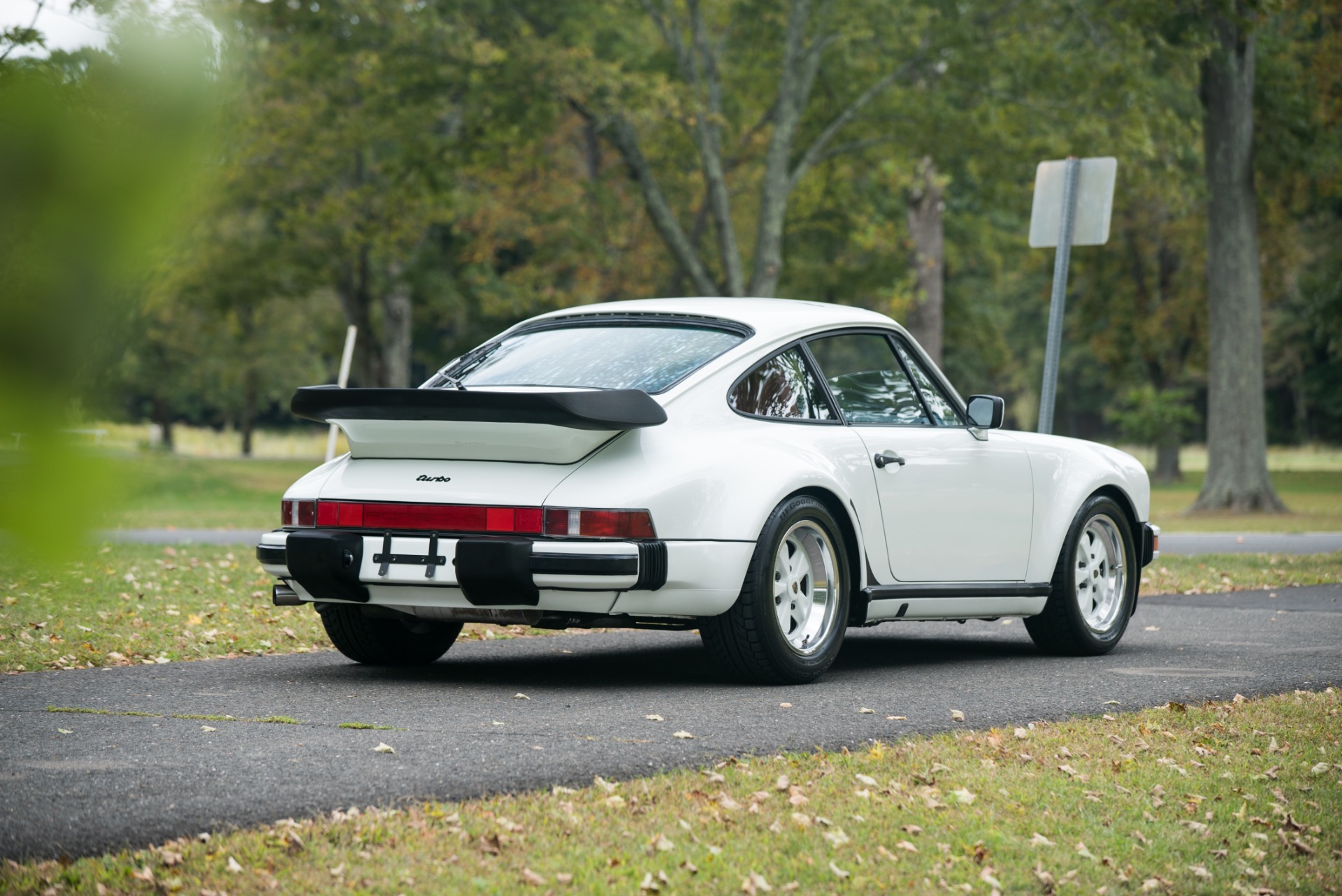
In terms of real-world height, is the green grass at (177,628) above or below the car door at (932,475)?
below

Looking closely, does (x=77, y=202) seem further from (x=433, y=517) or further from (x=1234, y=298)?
(x=1234, y=298)

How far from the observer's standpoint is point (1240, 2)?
20.0 m

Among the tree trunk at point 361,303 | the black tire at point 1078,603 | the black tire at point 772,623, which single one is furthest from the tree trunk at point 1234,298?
the black tire at point 772,623

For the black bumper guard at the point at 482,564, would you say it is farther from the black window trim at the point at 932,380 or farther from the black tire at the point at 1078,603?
the black tire at the point at 1078,603

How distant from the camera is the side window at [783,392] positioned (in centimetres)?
699

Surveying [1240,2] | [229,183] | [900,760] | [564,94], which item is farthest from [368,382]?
[229,183]

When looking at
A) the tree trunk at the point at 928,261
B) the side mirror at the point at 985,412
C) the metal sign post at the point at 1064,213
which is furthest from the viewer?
the tree trunk at the point at 928,261

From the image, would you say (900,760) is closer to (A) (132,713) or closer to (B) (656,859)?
(B) (656,859)

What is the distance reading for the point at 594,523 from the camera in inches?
240

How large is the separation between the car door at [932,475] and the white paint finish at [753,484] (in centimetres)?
1

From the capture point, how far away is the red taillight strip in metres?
6.16

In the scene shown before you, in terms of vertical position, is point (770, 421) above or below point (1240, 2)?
below

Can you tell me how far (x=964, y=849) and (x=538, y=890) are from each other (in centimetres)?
109

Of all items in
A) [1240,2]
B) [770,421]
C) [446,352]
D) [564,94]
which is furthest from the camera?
[446,352]
